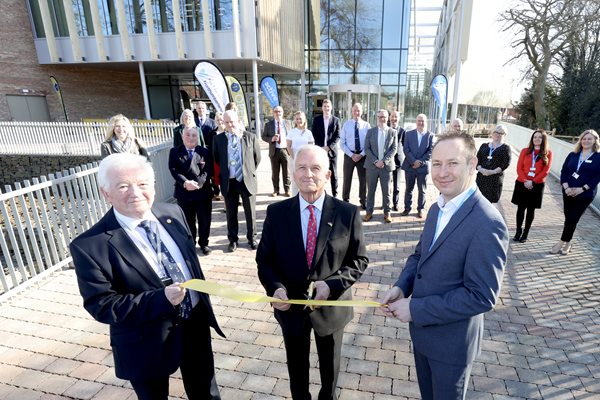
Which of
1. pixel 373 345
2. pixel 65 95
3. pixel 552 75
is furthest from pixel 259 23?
pixel 552 75

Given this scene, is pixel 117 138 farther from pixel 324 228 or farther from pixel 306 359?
pixel 306 359

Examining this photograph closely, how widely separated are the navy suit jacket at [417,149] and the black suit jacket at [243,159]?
3.10 m

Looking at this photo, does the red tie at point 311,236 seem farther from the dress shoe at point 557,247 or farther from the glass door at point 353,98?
the glass door at point 353,98

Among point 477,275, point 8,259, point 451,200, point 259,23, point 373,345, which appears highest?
point 259,23

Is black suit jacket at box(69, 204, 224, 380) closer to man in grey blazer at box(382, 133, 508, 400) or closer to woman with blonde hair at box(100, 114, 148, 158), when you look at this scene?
man in grey blazer at box(382, 133, 508, 400)

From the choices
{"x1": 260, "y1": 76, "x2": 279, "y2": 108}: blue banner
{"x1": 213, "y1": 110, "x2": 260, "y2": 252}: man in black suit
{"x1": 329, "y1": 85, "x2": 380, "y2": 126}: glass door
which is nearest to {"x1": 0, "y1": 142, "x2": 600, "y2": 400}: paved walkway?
{"x1": 213, "y1": 110, "x2": 260, "y2": 252}: man in black suit

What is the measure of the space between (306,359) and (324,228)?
97 centimetres

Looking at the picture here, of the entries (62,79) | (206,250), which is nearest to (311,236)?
(206,250)

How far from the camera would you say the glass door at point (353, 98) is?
22.2 metres

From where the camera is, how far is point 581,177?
492 cm

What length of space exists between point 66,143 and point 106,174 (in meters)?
16.9

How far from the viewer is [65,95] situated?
22.7 meters

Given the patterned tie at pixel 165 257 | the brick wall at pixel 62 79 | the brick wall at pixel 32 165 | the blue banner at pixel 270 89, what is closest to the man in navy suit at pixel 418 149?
the patterned tie at pixel 165 257

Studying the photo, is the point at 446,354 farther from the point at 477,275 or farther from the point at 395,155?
the point at 395,155
